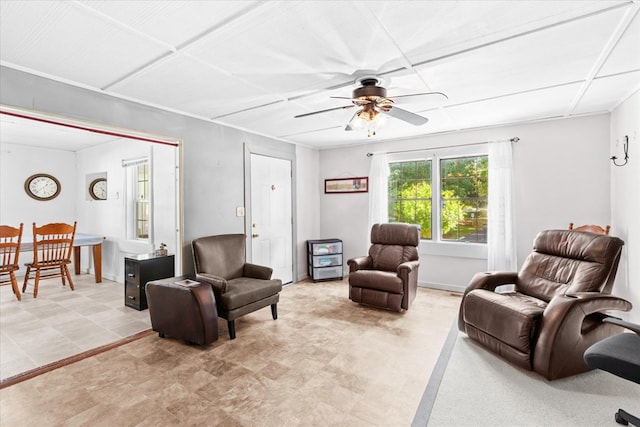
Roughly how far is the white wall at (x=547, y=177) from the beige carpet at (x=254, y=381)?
4.90 ft

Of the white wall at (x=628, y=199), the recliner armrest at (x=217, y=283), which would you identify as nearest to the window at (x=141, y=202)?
the recliner armrest at (x=217, y=283)

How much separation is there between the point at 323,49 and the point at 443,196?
3393 millimetres

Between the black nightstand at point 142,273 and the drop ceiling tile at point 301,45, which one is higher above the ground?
the drop ceiling tile at point 301,45

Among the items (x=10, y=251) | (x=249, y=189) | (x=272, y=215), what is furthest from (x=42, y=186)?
(x=272, y=215)

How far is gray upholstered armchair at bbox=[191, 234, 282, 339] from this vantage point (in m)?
3.03

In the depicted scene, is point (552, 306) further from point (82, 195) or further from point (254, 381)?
point (82, 195)

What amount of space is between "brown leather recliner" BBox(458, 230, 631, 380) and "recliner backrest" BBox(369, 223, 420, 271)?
111 cm

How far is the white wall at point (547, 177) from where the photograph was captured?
3.70m

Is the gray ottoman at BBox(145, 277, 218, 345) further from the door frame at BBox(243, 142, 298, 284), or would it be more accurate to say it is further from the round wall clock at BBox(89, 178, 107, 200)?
the round wall clock at BBox(89, 178, 107, 200)

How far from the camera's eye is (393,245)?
4.34 m

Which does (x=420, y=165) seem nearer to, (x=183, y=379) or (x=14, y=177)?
(x=183, y=379)

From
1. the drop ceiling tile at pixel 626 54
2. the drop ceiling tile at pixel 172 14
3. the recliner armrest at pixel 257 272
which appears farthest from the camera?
the recliner armrest at pixel 257 272

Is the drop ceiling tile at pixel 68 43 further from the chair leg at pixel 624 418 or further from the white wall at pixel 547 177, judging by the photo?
the white wall at pixel 547 177

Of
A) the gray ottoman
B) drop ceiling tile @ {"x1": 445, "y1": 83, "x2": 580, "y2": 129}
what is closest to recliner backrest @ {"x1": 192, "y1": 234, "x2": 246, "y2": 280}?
the gray ottoman
